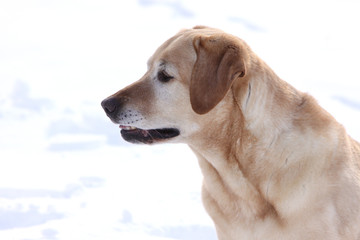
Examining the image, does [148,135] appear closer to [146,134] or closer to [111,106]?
[146,134]

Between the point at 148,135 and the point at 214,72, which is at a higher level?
the point at 214,72

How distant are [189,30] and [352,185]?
1.77 metres

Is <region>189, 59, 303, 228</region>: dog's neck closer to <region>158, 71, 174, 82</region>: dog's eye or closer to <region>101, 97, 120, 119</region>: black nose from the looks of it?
<region>158, 71, 174, 82</region>: dog's eye

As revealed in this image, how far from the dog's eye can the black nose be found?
0.38m

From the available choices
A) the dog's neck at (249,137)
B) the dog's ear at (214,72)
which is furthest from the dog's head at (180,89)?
the dog's neck at (249,137)

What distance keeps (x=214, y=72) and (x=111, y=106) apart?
2.93ft

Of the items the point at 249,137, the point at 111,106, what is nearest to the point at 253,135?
the point at 249,137

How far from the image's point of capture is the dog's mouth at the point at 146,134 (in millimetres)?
4195

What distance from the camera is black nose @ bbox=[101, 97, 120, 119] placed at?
13.8 ft

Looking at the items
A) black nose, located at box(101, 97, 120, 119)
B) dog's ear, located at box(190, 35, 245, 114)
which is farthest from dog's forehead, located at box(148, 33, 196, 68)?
black nose, located at box(101, 97, 120, 119)

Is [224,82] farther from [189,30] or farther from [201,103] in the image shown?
[189,30]

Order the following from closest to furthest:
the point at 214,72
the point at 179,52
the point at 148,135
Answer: the point at 214,72
the point at 179,52
the point at 148,135

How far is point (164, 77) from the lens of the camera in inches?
163

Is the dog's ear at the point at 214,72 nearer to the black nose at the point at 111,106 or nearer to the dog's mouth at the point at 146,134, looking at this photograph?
the dog's mouth at the point at 146,134
